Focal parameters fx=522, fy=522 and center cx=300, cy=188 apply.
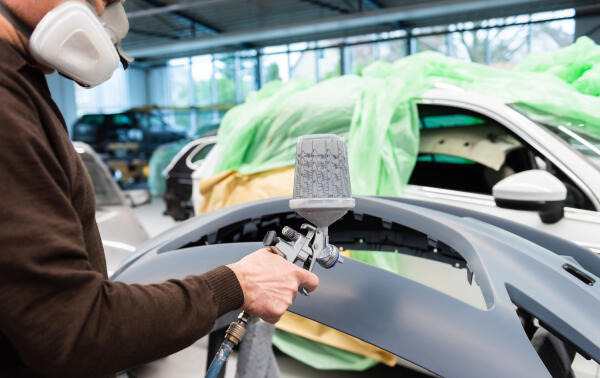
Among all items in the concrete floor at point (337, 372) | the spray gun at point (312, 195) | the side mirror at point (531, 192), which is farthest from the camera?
the concrete floor at point (337, 372)

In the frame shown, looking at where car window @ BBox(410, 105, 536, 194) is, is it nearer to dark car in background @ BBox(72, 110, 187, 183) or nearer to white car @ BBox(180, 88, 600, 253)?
white car @ BBox(180, 88, 600, 253)

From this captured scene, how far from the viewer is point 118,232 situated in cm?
332

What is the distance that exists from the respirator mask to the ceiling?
9687 millimetres

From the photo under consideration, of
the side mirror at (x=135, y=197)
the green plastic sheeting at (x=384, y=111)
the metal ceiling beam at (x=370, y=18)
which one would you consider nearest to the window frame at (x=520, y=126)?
the green plastic sheeting at (x=384, y=111)

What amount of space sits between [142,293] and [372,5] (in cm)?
1194

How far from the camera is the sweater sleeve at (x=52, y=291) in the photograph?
0.67 metres

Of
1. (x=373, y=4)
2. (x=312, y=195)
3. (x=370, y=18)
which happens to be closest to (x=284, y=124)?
(x=312, y=195)

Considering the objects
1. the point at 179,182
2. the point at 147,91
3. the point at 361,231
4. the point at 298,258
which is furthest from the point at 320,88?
the point at 147,91

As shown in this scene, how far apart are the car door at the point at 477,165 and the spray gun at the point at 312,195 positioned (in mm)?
1477

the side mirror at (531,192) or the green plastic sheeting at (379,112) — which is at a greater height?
the green plastic sheeting at (379,112)

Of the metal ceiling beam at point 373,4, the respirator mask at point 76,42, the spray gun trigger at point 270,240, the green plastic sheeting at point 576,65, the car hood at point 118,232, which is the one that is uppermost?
the metal ceiling beam at point 373,4

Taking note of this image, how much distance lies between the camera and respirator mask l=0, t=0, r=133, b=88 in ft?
2.57

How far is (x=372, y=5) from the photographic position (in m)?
11.8

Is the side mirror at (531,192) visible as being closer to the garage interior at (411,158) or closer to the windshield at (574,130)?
the garage interior at (411,158)
